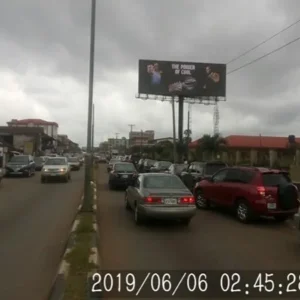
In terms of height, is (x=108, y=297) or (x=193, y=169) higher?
(x=193, y=169)

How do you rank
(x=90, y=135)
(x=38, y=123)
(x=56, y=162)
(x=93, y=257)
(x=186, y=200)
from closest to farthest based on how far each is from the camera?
1. (x=93, y=257)
2. (x=186, y=200)
3. (x=90, y=135)
4. (x=56, y=162)
5. (x=38, y=123)

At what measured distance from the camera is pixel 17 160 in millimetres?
33031

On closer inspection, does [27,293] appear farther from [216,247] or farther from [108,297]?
[216,247]

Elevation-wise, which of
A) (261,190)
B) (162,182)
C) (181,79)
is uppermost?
(181,79)

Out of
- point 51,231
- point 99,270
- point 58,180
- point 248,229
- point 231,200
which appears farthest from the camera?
point 58,180

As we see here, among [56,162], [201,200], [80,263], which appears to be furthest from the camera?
[56,162]

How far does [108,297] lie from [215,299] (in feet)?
4.84

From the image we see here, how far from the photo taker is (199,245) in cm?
888

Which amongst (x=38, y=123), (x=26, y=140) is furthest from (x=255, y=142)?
(x=38, y=123)

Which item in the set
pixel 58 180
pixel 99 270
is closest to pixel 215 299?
pixel 99 270

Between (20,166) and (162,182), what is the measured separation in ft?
74.5

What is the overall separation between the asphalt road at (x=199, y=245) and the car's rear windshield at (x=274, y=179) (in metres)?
1.23

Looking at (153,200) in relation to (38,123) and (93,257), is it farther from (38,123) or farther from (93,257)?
(38,123)

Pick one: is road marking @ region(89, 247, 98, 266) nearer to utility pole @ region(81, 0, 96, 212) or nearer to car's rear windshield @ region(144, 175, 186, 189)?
car's rear windshield @ region(144, 175, 186, 189)
